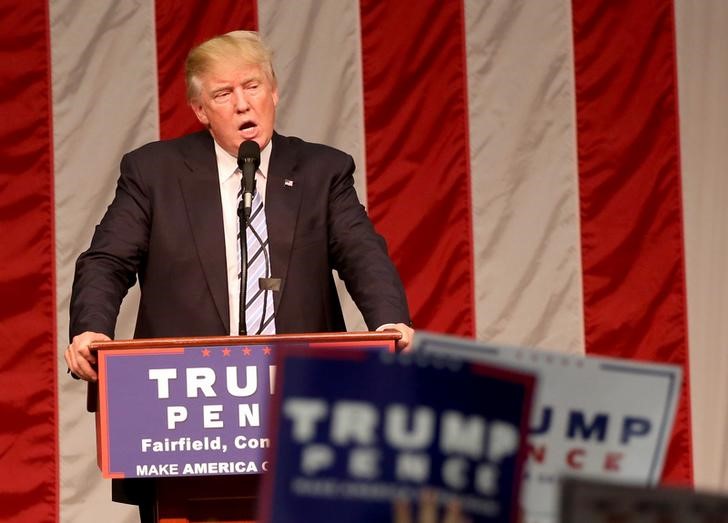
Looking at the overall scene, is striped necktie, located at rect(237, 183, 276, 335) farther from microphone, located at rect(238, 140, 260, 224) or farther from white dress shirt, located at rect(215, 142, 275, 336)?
microphone, located at rect(238, 140, 260, 224)

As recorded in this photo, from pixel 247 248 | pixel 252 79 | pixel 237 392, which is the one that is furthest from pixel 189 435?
pixel 252 79

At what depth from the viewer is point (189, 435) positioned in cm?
245

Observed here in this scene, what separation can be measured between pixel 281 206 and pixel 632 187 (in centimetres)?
194

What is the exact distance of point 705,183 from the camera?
15.4 feet

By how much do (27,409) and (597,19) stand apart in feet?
7.22

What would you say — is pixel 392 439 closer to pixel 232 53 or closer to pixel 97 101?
pixel 232 53

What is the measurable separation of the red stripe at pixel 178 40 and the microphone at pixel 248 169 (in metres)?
1.87

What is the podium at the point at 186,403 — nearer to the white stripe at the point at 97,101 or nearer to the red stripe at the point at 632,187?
the white stripe at the point at 97,101

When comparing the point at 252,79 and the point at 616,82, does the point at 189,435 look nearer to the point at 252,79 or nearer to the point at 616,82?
the point at 252,79

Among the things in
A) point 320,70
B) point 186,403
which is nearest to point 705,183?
point 320,70

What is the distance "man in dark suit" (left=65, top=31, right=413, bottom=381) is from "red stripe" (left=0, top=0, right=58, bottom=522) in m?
1.50

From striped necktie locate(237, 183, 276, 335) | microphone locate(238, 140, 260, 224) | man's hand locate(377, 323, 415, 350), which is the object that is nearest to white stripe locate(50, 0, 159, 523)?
striped necktie locate(237, 183, 276, 335)

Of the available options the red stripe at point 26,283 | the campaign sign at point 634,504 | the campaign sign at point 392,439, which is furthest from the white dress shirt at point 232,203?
the campaign sign at point 634,504

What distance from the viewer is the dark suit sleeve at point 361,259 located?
2949 millimetres
